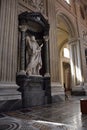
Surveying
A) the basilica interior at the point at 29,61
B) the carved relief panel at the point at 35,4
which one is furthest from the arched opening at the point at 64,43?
the basilica interior at the point at 29,61

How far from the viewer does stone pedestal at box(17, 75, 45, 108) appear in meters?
5.30

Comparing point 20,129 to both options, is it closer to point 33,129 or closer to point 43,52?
point 33,129

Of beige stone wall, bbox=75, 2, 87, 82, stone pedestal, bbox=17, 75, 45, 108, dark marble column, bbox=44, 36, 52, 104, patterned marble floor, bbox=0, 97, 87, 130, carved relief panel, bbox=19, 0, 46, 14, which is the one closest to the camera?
patterned marble floor, bbox=0, 97, 87, 130

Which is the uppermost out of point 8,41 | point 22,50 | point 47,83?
point 8,41

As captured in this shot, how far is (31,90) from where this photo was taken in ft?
18.4

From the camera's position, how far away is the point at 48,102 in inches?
246

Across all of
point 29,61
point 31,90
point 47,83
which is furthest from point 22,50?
point 47,83

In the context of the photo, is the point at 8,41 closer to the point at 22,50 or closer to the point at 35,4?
the point at 22,50

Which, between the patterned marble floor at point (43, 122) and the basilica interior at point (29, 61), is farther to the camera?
the basilica interior at point (29, 61)

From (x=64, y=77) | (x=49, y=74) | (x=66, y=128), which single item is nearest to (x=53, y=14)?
(x=49, y=74)

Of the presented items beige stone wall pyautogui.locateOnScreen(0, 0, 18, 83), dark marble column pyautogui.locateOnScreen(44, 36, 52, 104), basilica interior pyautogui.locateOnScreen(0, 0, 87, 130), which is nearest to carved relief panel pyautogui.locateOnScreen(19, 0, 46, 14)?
basilica interior pyautogui.locateOnScreen(0, 0, 87, 130)

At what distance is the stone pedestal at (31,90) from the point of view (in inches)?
209

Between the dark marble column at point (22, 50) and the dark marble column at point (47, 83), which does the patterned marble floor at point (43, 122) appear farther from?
the dark marble column at point (47, 83)

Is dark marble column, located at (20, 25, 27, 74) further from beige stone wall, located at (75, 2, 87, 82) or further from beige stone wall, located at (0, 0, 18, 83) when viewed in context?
beige stone wall, located at (75, 2, 87, 82)
